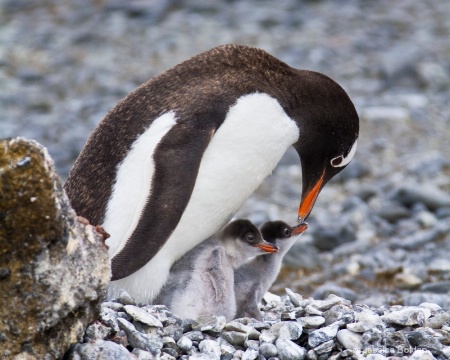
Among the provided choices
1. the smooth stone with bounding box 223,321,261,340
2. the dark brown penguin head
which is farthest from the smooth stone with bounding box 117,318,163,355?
the dark brown penguin head

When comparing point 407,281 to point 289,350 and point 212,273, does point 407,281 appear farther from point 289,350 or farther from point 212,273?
point 289,350

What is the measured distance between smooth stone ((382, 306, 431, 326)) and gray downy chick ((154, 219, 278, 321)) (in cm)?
104

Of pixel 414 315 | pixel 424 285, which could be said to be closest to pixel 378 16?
pixel 424 285

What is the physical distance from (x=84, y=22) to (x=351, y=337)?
14.3 meters

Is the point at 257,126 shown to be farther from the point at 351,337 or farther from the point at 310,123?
the point at 351,337

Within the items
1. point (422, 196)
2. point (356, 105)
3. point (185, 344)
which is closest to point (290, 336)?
point (185, 344)

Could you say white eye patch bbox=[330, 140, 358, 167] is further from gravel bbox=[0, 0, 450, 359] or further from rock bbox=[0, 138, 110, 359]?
rock bbox=[0, 138, 110, 359]

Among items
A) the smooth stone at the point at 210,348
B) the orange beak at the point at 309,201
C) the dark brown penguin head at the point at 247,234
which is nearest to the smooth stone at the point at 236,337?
the smooth stone at the point at 210,348

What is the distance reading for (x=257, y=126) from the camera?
605cm

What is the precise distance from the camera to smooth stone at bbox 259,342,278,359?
4.89m

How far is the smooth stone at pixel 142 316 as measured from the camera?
4938 millimetres

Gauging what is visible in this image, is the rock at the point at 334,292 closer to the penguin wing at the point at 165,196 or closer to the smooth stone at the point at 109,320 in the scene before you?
the penguin wing at the point at 165,196

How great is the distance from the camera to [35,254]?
4.11 metres

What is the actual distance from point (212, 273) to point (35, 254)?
1918 mm
